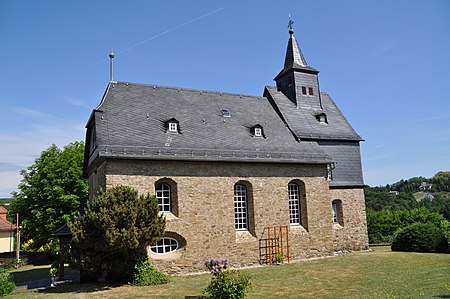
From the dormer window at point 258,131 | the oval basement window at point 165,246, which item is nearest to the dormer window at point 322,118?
the dormer window at point 258,131

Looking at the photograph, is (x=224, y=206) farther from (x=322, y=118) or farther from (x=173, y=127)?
(x=322, y=118)

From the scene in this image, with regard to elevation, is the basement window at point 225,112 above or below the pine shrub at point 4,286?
above

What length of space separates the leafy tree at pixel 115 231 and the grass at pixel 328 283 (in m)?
1.06

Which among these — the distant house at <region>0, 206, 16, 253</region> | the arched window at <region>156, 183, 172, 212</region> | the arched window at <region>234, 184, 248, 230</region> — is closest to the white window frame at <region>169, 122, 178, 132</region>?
the arched window at <region>156, 183, 172, 212</region>

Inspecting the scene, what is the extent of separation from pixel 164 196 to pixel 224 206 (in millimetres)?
3025

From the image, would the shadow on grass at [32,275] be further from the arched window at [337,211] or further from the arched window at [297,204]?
the arched window at [337,211]

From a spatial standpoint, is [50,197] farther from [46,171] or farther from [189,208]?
[189,208]

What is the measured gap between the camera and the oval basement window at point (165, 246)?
1673 cm

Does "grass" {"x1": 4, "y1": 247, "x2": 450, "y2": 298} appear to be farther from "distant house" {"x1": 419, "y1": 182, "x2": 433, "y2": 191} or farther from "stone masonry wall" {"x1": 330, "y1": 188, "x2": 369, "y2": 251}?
"distant house" {"x1": 419, "y1": 182, "x2": 433, "y2": 191}

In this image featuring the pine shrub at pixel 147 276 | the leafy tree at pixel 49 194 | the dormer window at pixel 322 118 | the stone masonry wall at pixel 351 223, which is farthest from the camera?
the leafy tree at pixel 49 194

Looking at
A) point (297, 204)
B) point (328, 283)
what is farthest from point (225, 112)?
point (328, 283)

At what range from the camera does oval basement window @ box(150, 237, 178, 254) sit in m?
16.7

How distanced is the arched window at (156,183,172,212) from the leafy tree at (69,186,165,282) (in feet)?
6.86

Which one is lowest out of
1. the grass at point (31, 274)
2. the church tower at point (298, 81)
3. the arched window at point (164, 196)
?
the grass at point (31, 274)
